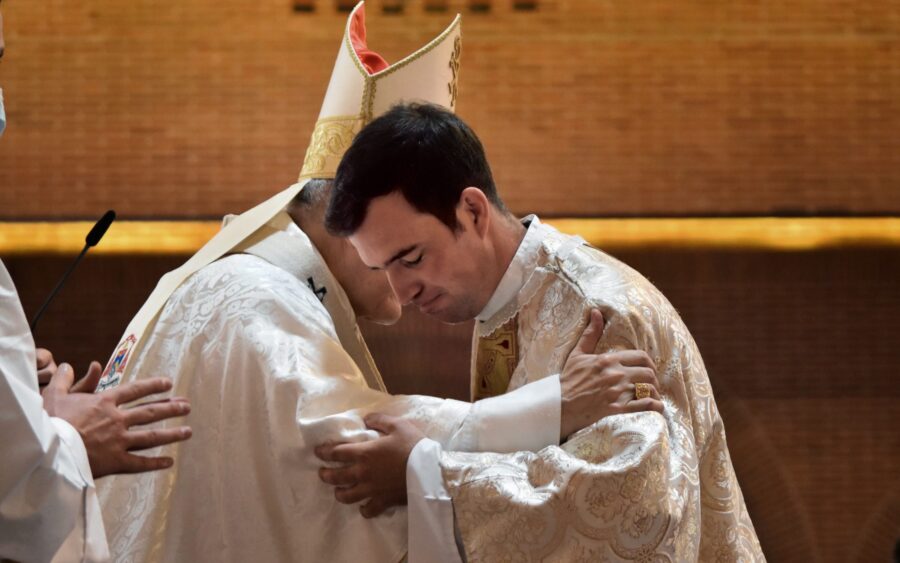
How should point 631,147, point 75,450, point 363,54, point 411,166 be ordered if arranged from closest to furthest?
point 75,450 < point 411,166 < point 363,54 < point 631,147

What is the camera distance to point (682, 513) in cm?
239

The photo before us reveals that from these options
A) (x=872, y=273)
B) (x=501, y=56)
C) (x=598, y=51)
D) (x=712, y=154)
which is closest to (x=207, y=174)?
(x=501, y=56)

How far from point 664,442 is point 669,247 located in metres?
5.07

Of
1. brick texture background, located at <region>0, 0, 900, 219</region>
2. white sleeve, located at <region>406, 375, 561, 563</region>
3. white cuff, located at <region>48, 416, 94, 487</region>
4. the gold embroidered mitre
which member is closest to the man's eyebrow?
white sleeve, located at <region>406, 375, 561, 563</region>

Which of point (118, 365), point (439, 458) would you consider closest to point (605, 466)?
point (439, 458)

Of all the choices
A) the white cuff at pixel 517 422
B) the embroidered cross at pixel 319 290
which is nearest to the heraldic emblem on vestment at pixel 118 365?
the embroidered cross at pixel 319 290

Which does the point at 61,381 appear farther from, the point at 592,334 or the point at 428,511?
the point at 592,334

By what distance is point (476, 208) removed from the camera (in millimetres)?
2648

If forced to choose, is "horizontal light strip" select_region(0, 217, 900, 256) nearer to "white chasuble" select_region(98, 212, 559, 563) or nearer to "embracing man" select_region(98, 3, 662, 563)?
"embracing man" select_region(98, 3, 662, 563)

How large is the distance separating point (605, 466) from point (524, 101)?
5211 millimetres

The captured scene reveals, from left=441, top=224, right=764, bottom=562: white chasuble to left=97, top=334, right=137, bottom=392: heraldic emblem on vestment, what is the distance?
843 mm

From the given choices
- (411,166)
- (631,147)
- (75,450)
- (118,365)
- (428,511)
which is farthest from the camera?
(631,147)

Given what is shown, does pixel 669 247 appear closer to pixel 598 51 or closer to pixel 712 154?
pixel 712 154

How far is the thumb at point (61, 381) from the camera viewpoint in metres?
2.48
